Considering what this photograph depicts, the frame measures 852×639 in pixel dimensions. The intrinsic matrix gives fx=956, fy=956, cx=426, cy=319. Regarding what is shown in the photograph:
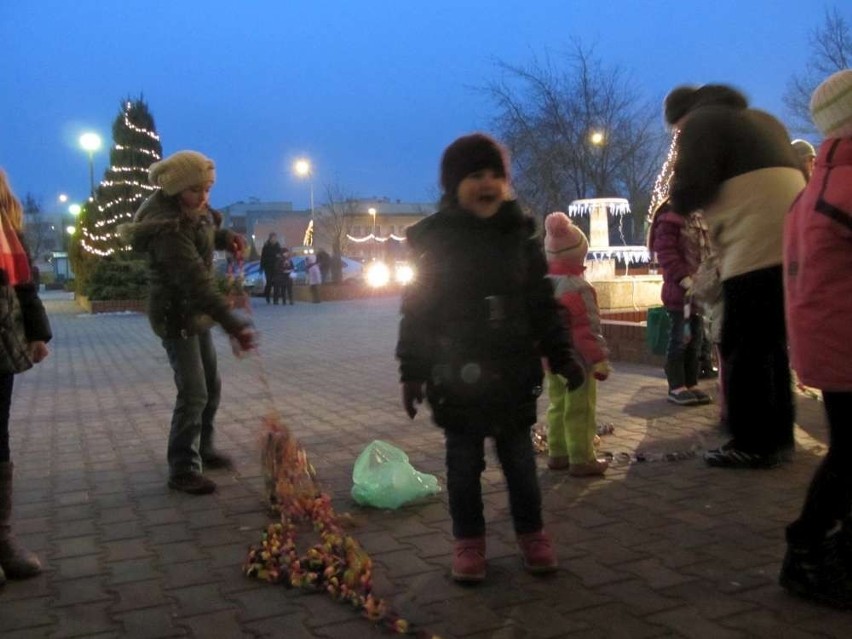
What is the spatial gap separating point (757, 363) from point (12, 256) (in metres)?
3.76

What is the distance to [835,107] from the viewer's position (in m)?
3.45

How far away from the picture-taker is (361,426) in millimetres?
7219

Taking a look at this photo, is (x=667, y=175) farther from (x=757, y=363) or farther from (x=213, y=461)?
(x=213, y=461)

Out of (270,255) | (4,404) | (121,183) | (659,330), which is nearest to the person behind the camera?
(4,404)

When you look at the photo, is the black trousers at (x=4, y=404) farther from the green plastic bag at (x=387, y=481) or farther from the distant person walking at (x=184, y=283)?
the green plastic bag at (x=387, y=481)

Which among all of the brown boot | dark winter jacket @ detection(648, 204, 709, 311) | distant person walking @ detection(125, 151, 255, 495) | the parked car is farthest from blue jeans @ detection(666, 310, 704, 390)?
the parked car

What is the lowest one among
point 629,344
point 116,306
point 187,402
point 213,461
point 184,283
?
point 213,461

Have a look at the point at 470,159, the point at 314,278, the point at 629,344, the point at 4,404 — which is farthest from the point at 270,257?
the point at 470,159

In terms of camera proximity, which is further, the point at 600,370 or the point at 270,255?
the point at 270,255

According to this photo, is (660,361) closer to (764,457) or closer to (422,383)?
(764,457)

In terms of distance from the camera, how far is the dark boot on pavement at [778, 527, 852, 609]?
11.0 ft

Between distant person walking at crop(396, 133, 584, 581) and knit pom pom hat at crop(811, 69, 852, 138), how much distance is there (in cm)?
115

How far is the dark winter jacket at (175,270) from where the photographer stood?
5.05 meters

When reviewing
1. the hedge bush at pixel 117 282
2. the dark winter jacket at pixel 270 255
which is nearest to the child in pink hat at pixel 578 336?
the dark winter jacket at pixel 270 255
